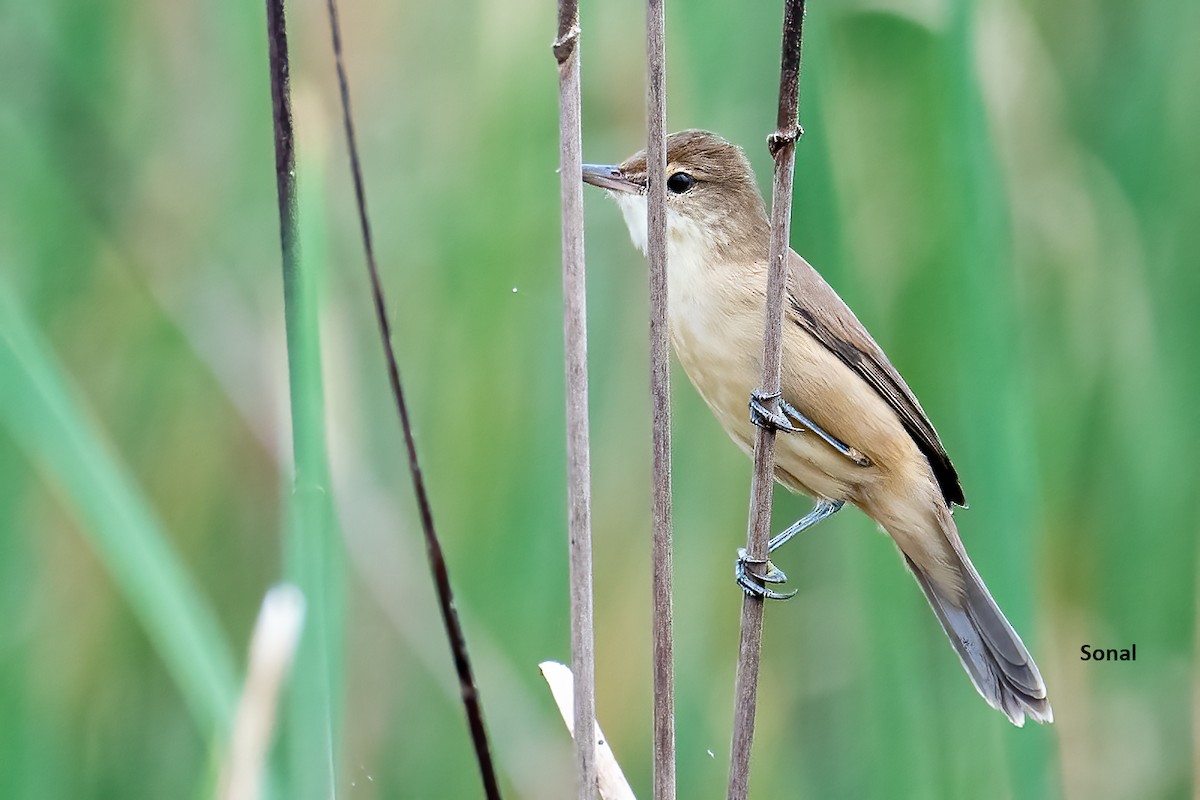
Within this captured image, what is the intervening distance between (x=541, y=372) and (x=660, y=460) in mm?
936

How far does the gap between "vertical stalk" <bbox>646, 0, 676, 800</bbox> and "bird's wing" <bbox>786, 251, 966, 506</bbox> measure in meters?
0.82

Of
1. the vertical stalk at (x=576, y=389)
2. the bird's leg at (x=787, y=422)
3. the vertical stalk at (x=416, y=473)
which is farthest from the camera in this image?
the bird's leg at (x=787, y=422)

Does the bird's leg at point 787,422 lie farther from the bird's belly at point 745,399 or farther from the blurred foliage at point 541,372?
the blurred foliage at point 541,372

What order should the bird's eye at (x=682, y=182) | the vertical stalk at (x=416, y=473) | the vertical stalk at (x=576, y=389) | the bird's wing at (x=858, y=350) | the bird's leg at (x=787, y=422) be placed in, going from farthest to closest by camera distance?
the bird's eye at (x=682, y=182)
the bird's wing at (x=858, y=350)
the bird's leg at (x=787, y=422)
the vertical stalk at (x=576, y=389)
the vertical stalk at (x=416, y=473)

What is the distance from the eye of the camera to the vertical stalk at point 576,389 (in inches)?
48.4

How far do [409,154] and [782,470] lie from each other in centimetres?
91

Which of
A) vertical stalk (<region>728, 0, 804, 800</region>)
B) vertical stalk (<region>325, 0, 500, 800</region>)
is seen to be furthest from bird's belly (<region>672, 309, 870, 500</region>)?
vertical stalk (<region>325, 0, 500, 800</region>)

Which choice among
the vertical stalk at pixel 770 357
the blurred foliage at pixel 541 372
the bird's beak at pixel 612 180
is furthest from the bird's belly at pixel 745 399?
the vertical stalk at pixel 770 357

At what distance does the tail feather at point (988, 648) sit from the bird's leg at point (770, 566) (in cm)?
19

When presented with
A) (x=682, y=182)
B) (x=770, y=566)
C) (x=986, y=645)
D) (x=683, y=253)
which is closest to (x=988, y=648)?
(x=986, y=645)

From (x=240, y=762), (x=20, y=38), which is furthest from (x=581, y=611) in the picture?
(x=20, y=38)

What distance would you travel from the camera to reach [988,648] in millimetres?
2148

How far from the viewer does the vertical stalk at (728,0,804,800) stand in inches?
50.9

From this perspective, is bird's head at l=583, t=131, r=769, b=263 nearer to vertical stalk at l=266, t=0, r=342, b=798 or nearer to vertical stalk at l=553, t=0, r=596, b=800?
vertical stalk at l=553, t=0, r=596, b=800
